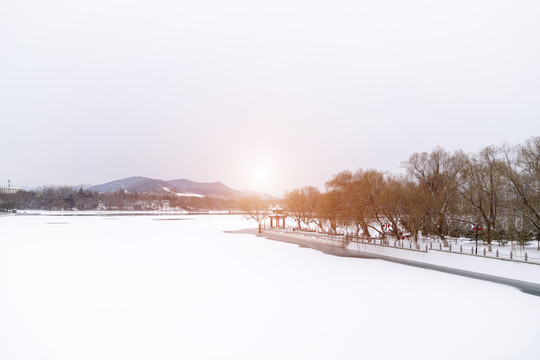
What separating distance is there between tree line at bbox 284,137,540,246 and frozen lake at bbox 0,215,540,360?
1316 cm

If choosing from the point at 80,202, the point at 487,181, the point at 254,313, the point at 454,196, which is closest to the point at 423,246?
the point at 454,196

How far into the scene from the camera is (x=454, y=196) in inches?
1538

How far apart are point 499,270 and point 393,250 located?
1095 centimetres

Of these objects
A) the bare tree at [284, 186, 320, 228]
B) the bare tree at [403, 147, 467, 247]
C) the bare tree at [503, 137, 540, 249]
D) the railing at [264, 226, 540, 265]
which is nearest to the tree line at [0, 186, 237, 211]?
the bare tree at [284, 186, 320, 228]

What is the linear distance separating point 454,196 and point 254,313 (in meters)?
33.3

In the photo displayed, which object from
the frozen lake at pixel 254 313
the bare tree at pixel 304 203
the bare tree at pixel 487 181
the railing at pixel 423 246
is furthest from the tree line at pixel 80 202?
the bare tree at pixel 487 181

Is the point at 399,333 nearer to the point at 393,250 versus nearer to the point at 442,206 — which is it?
the point at 393,250

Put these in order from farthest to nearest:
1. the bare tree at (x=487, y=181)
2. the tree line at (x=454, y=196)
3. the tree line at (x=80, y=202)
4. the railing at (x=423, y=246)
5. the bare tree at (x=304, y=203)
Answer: the tree line at (x=80, y=202)
the bare tree at (x=304, y=203)
the bare tree at (x=487, y=181)
the tree line at (x=454, y=196)
the railing at (x=423, y=246)

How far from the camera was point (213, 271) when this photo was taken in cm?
2448

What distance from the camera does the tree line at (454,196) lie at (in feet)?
102

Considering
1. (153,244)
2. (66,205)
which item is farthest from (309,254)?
(66,205)

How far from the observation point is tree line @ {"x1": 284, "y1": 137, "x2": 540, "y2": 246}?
102 ft

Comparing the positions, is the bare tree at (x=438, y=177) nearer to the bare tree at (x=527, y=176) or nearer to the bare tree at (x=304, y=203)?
the bare tree at (x=527, y=176)

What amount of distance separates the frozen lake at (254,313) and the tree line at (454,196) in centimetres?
1316
